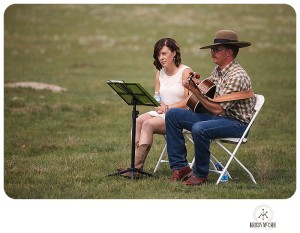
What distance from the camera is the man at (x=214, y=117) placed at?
777 centimetres

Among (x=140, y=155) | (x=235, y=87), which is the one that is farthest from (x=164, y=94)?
(x=235, y=87)

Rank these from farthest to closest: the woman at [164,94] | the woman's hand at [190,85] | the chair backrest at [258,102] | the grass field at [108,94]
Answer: the woman at [164,94] → the grass field at [108,94] → the chair backrest at [258,102] → the woman's hand at [190,85]

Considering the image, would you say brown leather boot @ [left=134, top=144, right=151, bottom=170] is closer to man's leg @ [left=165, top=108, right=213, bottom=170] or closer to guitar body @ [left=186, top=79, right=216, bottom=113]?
man's leg @ [left=165, top=108, right=213, bottom=170]

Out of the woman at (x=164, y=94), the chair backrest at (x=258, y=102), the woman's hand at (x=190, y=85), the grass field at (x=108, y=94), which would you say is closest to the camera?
the woman's hand at (x=190, y=85)

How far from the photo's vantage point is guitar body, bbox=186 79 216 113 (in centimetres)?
798

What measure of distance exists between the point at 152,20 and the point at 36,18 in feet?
19.7

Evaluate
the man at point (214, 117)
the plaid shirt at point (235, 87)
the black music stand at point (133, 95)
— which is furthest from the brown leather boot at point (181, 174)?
the plaid shirt at point (235, 87)

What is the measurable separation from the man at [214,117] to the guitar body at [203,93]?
5 centimetres

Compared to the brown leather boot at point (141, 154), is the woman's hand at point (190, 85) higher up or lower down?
higher up

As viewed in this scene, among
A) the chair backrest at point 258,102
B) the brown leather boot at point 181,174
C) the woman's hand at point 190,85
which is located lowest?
the brown leather boot at point 181,174

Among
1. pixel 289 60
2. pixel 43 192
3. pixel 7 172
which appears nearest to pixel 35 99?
pixel 7 172

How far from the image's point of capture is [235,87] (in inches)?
306

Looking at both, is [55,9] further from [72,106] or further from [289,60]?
[72,106]

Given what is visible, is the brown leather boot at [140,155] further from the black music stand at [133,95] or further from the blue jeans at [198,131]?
the blue jeans at [198,131]
